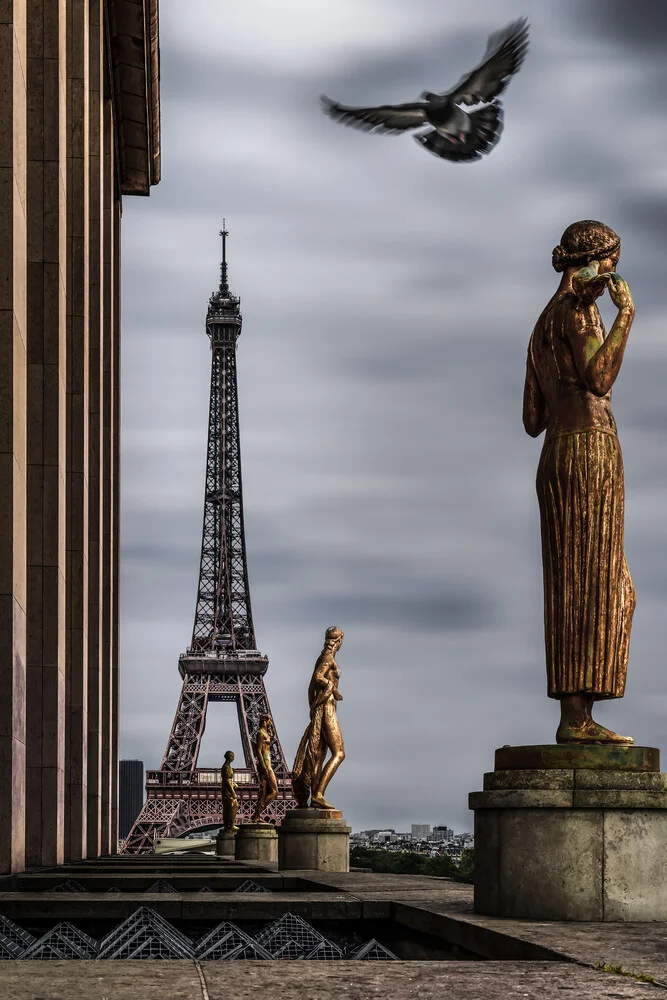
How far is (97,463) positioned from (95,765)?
6623 millimetres

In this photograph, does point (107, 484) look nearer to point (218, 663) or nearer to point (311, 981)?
point (311, 981)

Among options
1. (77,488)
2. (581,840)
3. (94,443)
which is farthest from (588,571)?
(94,443)

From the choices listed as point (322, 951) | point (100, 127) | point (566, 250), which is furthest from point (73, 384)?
point (322, 951)

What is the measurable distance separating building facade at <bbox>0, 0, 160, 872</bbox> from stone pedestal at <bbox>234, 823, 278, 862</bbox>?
3.33 meters

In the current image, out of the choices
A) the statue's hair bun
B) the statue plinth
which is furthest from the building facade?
the statue plinth

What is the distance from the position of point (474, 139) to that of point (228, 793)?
1142 inches

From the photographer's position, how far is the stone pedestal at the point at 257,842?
31.6 m

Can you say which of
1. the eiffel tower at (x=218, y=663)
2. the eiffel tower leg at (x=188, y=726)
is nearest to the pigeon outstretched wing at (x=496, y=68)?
the eiffel tower at (x=218, y=663)

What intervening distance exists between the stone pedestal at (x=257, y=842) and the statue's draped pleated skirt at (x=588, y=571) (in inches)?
911

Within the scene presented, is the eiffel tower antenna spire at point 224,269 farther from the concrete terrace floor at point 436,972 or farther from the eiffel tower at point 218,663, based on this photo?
the concrete terrace floor at point 436,972

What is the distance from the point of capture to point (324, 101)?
678 inches

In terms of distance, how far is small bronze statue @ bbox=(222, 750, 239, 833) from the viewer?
4238cm

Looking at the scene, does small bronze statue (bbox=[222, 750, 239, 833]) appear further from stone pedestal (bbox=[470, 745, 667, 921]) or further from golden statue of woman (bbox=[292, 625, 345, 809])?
stone pedestal (bbox=[470, 745, 667, 921])

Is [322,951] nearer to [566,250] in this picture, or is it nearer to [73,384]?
[566,250]
